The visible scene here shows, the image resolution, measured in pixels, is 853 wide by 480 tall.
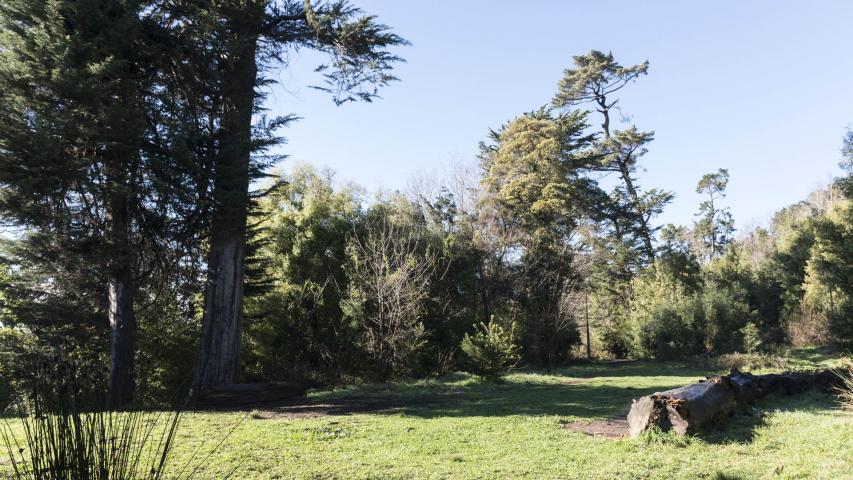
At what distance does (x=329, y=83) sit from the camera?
41.9 ft

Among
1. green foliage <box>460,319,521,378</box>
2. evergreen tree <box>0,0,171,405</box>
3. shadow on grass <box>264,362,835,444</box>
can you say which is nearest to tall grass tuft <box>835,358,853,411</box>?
shadow on grass <box>264,362,835,444</box>

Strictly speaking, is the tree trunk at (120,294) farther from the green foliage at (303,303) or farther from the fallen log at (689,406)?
the fallen log at (689,406)

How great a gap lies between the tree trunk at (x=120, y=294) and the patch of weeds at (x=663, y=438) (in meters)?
9.77

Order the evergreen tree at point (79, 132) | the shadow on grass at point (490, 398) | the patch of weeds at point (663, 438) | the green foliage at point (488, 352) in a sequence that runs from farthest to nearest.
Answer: the green foliage at point (488, 352), the shadow on grass at point (490, 398), the evergreen tree at point (79, 132), the patch of weeds at point (663, 438)

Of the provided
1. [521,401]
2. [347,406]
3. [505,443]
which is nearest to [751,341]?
[521,401]

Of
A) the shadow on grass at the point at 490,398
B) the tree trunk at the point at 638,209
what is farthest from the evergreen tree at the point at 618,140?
the shadow on grass at the point at 490,398

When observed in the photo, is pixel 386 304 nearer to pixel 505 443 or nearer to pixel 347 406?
pixel 347 406

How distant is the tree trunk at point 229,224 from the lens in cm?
1067

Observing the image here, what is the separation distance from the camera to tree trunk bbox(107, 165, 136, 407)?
10.1 m

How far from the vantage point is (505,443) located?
248 inches

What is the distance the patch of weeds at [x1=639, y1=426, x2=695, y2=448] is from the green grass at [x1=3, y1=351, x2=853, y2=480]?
0.01 meters

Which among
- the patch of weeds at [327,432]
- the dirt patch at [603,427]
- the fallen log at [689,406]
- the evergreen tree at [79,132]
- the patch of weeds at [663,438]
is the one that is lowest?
the dirt patch at [603,427]

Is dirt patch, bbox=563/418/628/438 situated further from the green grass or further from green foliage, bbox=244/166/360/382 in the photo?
green foliage, bbox=244/166/360/382

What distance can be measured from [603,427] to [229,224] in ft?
28.3
